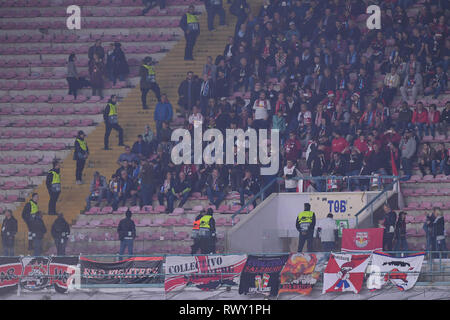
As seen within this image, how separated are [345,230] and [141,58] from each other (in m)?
10.1

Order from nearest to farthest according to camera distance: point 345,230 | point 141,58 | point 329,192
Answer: point 345,230 < point 329,192 < point 141,58

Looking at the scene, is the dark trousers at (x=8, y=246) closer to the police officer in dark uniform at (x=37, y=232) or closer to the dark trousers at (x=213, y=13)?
the police officer in dark uniform at (x=37, y=232)

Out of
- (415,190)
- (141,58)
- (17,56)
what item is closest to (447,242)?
(415,190)

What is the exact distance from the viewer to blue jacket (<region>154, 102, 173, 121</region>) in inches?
997

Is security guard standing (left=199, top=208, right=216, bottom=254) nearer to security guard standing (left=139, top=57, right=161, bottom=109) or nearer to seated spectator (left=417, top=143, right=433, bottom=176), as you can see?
seated spectator (left=417, top=143, right=433, bottom=176)

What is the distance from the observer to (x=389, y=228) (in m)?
20.7

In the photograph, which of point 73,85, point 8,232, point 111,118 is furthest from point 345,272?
point 73,85

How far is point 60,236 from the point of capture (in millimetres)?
22734

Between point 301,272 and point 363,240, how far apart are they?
1.98 m

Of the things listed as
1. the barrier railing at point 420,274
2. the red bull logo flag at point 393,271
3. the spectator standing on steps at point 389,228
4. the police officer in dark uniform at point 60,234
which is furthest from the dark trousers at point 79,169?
the red bull logo flag at point 393,271

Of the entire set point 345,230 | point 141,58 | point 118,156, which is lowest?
point 345,230

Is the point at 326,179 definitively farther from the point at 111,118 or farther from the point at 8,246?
the point at 8,246

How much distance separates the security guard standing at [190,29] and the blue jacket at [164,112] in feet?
10.0
